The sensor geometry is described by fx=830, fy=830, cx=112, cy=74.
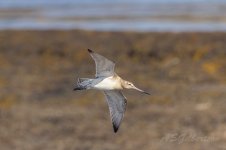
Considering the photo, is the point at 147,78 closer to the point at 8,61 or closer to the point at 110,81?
the point at 8,61

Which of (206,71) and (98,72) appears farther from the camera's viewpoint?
(206,71)

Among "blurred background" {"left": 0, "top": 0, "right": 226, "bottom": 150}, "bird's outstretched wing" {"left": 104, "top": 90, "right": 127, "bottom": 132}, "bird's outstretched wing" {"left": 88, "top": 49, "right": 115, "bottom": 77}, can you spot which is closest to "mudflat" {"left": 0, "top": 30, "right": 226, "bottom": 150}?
"blurred background" {"left": 0, "top": 0, "right": 226, "bottom": 150}

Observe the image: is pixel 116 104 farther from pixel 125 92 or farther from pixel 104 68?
pixel 125 92

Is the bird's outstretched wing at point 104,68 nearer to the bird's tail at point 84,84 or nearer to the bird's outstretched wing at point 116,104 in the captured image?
the bird's tail at point 84,84

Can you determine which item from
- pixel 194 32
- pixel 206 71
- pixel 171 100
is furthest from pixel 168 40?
pixel 171 100

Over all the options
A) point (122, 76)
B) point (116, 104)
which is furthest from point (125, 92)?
point (116, 104)

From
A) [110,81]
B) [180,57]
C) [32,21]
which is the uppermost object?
[110,81]

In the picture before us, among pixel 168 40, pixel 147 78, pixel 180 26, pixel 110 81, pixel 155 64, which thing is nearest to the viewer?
pixel 110 81
